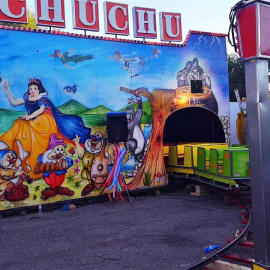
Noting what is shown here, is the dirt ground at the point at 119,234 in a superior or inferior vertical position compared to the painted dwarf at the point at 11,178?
inferior

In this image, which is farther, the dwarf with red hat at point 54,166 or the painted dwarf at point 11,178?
the dwarf with red hat at point 54,166

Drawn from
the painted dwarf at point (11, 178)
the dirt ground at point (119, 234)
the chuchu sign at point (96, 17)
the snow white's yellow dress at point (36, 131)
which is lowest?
the dirt ground at point (119, 234)

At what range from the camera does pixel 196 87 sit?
13039mm

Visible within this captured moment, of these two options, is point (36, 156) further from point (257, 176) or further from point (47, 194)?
point (257, 176)

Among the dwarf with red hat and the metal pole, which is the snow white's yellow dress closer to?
the dwarf with red hat

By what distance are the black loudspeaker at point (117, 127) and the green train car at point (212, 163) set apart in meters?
2.27

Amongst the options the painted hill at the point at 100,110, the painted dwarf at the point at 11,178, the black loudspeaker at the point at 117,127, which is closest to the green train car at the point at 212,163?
the black loudspeaker at the point at 117,127

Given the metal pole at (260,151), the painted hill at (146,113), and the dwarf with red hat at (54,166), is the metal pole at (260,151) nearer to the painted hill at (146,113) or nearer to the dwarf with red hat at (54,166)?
the dwarf with red hat at (54,166)

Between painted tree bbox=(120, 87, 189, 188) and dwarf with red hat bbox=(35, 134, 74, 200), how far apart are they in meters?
2.49

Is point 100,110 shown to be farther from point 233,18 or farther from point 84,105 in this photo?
point 233,18

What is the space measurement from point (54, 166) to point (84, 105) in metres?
2.06

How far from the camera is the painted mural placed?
391 inches

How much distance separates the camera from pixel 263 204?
139 inches

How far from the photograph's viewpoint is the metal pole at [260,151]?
355cm
